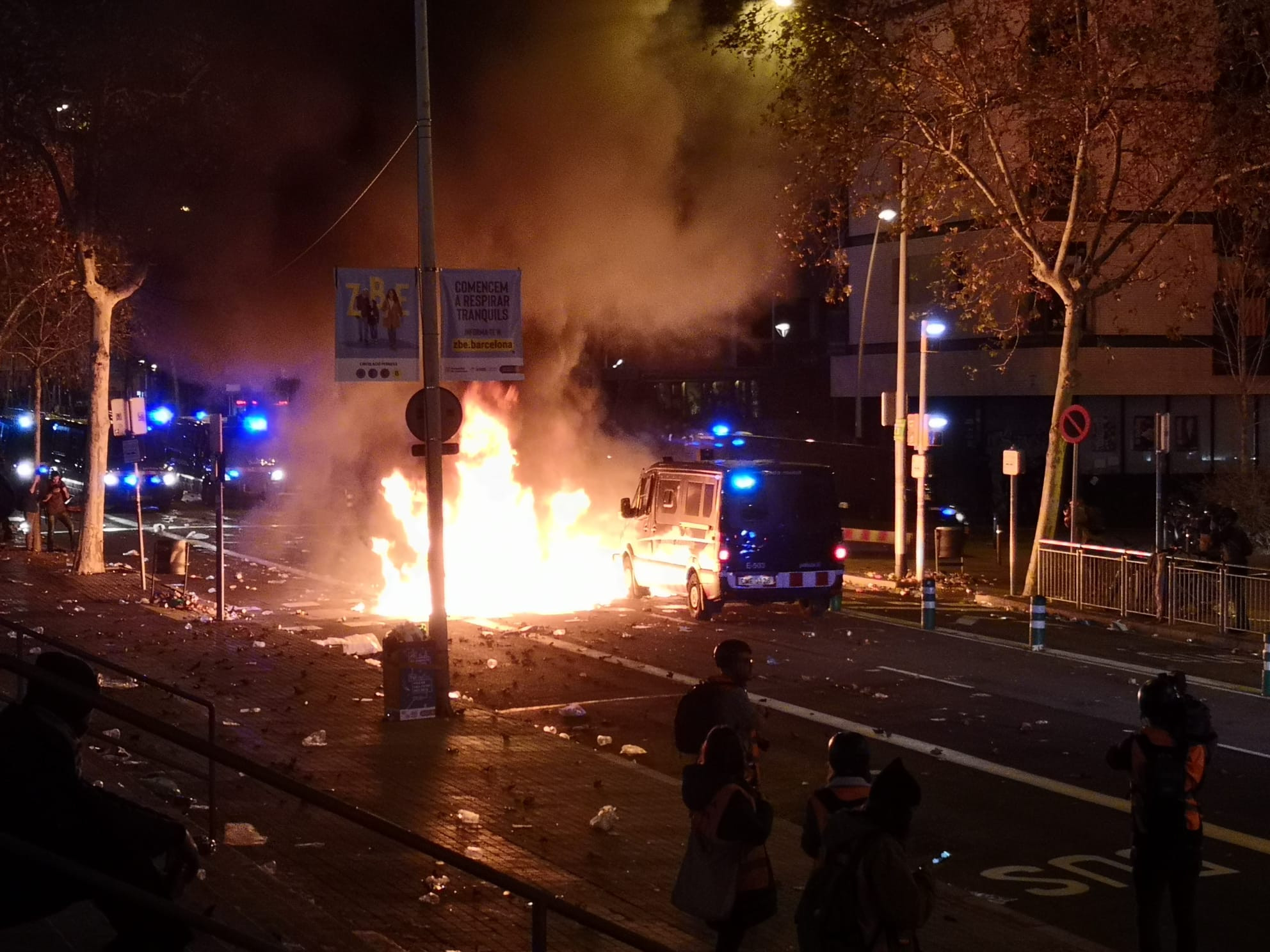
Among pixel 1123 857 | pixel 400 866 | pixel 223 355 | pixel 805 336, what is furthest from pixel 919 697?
pixel 805 336

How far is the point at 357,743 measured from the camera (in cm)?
1065

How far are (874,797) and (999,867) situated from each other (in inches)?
153

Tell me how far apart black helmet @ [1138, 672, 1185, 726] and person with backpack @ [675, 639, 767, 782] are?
1.66 m

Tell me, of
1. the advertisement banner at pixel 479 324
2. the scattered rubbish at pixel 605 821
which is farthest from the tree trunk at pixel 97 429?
the scattered rubbish at pixel 605 821

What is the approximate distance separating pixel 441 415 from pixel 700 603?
7.01 meters

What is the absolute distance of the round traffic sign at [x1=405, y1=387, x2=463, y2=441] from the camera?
11.9 meters

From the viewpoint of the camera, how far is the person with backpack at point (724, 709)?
21.1ft

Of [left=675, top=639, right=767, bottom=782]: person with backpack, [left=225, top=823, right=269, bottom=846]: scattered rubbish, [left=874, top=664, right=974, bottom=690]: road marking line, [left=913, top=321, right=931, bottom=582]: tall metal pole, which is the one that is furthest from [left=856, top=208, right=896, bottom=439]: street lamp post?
[left=675, top=639, right=767, bottom=782]: person with backpack

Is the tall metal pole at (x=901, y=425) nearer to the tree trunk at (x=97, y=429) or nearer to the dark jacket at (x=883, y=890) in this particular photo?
the tree trunk at (x=97, y=429)

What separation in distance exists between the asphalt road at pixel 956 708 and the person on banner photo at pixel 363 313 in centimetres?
343

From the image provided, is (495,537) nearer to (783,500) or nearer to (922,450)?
(783,500)

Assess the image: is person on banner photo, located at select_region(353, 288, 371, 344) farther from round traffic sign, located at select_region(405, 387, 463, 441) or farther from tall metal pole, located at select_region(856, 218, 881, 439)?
tall metal pole, located at select_region(856, 218, 881, 439)

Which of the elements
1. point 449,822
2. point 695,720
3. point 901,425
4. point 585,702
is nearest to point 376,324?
point 585,702

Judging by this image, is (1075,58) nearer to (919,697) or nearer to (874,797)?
(919,697)
